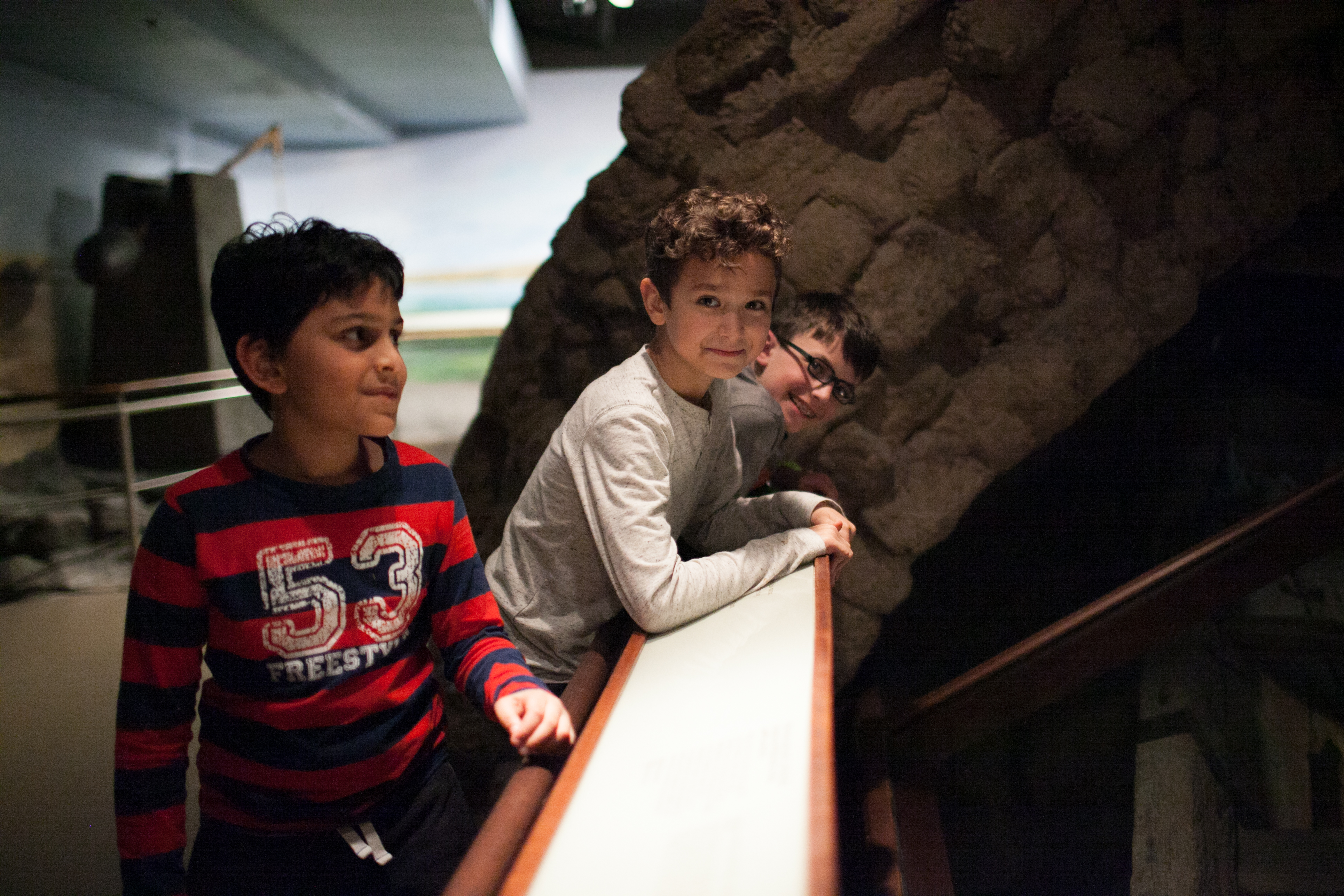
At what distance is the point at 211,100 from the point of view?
202 centimetres

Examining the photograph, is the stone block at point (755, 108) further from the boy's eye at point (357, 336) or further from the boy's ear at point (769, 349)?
the boy's eye at point (357, 336)

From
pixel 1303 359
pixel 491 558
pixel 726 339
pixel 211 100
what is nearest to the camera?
pixel 726 339

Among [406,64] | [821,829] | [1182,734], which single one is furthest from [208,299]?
[1182,734]

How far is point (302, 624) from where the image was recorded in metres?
1.06

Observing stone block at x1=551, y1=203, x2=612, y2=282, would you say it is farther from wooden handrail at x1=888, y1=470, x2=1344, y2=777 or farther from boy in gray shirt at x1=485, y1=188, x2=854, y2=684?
wooden handrail at x1=888, y1=470, x2=1344, y2=777

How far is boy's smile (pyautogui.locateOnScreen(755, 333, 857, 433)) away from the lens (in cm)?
204

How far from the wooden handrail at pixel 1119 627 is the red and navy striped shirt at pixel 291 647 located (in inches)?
72.4

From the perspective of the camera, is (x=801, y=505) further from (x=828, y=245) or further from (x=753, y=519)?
(x=828, y=245)

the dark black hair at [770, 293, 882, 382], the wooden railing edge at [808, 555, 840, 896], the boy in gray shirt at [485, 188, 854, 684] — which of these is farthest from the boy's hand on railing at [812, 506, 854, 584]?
the dark black hair at [770, 293, 882, 382]

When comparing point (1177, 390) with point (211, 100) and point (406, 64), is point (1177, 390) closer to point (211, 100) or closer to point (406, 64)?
point (406, 64)

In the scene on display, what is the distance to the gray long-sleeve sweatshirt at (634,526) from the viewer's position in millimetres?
1289

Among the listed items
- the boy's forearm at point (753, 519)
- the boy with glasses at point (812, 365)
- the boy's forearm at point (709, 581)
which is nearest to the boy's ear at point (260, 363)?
the boy's forearm at point (709, 581)

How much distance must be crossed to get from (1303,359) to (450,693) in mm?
3666

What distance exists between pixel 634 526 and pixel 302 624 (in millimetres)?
492
